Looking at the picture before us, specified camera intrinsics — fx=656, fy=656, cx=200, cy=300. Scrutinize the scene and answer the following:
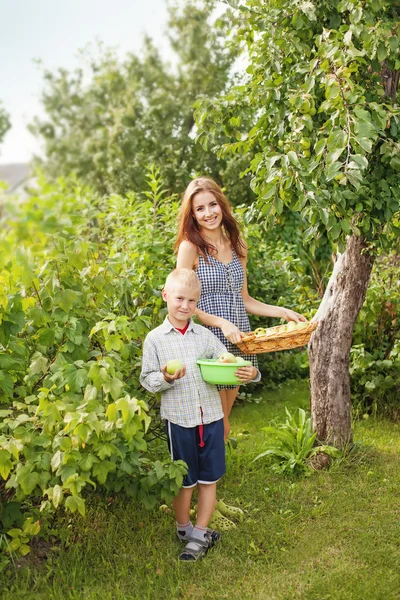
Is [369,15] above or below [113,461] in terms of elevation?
above

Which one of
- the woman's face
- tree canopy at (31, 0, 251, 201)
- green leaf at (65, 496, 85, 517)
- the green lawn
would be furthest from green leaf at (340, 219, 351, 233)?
tree canopy at (31, 0, 251, 201)

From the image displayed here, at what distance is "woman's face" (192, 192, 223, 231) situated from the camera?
325cm

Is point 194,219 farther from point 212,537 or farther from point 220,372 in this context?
point 212,537

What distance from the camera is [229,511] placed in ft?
10.5

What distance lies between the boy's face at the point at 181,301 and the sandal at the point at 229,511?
39.9 inches

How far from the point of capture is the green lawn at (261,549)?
254 cm

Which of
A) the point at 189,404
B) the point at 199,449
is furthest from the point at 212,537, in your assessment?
the point at 189,404

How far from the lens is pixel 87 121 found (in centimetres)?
2598

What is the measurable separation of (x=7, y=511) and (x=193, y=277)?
118 cm

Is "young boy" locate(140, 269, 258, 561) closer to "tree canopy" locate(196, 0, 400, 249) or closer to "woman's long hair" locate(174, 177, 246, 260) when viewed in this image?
"woman's long hair" locate(174, 177, 246, 260)

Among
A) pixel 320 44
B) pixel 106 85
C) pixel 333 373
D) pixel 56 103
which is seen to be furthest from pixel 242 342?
pixel 56 103

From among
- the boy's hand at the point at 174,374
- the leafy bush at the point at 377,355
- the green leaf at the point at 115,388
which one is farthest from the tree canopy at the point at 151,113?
the green leaf at the point at 115,388

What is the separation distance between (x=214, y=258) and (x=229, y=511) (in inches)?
49.2

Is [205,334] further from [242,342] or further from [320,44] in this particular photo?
[320,44]
